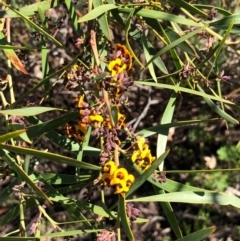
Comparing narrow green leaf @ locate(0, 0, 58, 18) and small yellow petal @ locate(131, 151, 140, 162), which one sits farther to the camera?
narrow green leaf @ locate(0, 0, 58, 18)

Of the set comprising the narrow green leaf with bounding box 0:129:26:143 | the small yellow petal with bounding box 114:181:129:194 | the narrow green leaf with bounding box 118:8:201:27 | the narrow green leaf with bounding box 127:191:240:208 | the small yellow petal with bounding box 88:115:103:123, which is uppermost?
the narrow green leaf with bounding box 118:8:201:27

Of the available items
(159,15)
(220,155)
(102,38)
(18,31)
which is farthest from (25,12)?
(220,155)

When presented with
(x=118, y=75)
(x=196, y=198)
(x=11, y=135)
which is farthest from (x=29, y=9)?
(x=196, y=198)

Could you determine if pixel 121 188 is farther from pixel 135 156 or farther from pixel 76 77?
pixel 76 77

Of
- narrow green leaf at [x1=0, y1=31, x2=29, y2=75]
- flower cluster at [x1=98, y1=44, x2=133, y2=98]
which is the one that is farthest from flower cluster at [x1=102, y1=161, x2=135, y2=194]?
narrow green leaf at [x1=0, y1=31, x2=29, y2=75]

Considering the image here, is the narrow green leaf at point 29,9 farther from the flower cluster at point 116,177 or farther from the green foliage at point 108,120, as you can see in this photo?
the flower cluster at point 116,177

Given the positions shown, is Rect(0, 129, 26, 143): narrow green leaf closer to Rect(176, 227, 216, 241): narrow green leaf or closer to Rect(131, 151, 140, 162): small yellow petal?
Rect(131, 151, 140, 162): small yellow petal
